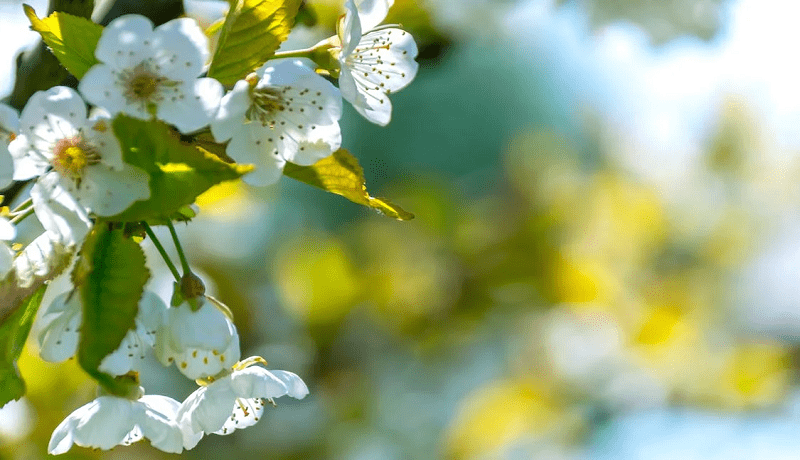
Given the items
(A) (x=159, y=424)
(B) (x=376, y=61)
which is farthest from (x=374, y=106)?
(A) (x=159, y=424)

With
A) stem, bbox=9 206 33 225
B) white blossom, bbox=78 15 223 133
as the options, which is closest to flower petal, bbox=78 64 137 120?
white blossom, bbox=78 15 223 133

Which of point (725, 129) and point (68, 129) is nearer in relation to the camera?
point (68, 129)

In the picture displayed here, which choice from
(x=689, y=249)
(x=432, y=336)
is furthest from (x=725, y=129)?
(x=432, y=336)

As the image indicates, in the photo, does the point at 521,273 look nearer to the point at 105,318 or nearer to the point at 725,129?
the point at 725,129

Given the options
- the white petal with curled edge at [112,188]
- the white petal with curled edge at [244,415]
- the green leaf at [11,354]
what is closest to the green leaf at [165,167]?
the white petal with curled edge at [112,188]

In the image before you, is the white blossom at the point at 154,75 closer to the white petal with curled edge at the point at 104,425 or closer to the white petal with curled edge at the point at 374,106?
the white petal with curled edge at the point at 374,106

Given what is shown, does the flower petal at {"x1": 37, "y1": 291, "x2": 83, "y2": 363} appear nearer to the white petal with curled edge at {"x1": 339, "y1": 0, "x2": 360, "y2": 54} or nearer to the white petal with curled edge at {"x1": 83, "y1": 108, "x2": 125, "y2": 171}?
the white petal with curled edge at {"x1": 83, "y1": 108, "x2": 125, "y2": 171}
